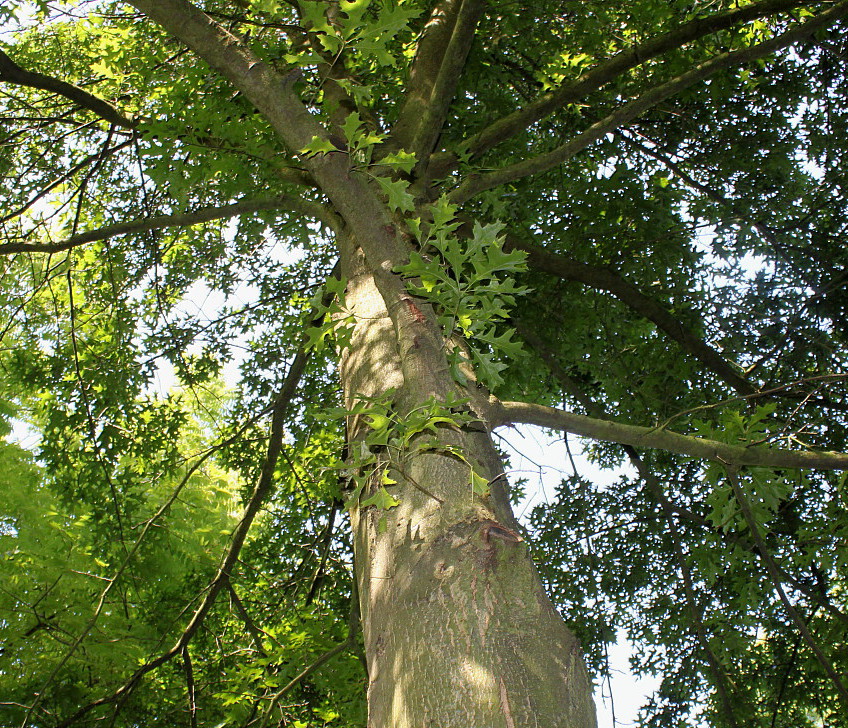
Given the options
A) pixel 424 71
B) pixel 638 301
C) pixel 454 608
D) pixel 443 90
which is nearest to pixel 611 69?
pixel 424 71

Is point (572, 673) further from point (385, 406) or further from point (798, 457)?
point (798, 457)

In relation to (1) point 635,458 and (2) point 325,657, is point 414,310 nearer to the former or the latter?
(2) point 325,657

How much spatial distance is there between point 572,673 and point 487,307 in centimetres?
100

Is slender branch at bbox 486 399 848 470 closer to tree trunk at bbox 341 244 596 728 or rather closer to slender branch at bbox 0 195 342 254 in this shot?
tree trunk at bbox 341 244 596 728

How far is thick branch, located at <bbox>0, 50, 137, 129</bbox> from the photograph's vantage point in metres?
3.69

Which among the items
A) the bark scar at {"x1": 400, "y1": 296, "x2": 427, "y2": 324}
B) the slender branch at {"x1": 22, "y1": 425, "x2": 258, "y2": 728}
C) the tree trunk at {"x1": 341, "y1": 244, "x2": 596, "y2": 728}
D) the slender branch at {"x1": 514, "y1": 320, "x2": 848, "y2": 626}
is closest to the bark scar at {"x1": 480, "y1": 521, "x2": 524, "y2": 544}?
the tree trunk at {"x1": 341, "y1": 244, "x2": 596, "y2": 728}

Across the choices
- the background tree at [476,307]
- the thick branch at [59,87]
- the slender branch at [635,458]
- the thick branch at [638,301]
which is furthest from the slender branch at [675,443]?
the thick branch at [59,87]

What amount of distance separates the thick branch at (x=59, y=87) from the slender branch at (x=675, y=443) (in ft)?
10.6

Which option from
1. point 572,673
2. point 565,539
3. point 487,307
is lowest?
point 572,673

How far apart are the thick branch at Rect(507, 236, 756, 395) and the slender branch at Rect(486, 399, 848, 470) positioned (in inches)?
84.0

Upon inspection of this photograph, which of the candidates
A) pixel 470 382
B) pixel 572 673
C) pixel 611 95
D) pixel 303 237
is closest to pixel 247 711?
pixel 303 237

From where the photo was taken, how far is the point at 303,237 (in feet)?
13.2

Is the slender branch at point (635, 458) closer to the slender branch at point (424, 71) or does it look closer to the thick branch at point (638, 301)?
the thick branch at point (638, 301)

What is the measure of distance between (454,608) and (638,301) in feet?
12.0
